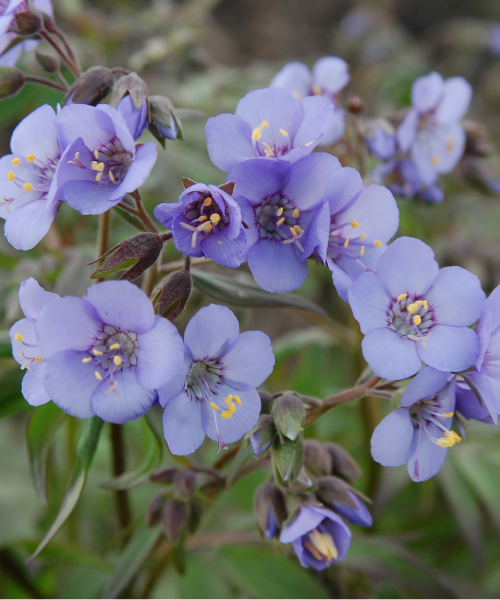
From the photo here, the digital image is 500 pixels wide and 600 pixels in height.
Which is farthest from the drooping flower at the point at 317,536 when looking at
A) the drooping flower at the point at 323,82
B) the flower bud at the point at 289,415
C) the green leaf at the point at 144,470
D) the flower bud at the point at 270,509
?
the drooping flower at the point at 323,82

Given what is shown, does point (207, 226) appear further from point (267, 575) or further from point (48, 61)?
point (267, 575)

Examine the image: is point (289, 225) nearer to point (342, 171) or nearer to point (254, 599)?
point (342, 171)

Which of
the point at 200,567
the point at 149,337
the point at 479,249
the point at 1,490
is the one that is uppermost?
the point at 149,337

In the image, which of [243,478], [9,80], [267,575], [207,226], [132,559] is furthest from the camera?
[243,478]

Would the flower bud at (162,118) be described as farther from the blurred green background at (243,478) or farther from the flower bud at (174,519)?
the flower bud at (174,519)

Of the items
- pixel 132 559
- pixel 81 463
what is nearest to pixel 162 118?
pixel 81 463

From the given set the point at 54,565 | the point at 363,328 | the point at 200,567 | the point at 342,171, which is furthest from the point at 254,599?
the point at 342,171
